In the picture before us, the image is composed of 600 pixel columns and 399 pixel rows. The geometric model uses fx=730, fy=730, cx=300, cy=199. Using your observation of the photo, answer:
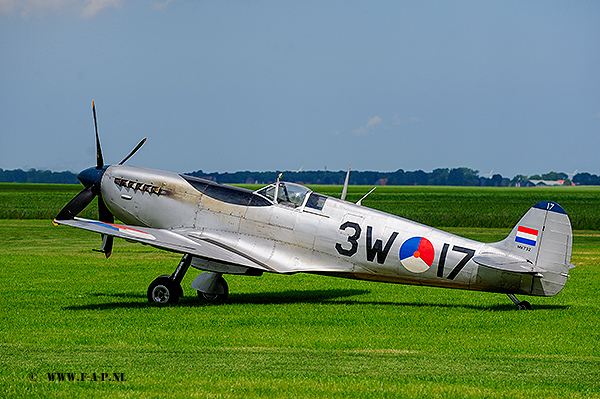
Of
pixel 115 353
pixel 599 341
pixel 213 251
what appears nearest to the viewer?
pixel 115 353

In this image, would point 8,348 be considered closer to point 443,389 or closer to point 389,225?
point 443,389

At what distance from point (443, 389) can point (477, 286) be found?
5.67 metres

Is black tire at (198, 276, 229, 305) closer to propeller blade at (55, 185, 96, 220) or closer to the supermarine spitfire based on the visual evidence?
the supermarine spitfire

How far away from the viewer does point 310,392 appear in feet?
22.6

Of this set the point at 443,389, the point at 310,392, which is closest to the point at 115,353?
the point at 310,392

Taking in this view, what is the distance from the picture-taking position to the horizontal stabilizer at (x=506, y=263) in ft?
38.9

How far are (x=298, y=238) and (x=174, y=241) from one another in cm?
226

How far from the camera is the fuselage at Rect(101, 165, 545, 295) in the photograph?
12.5 meters

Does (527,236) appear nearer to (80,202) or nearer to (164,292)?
(164,292)

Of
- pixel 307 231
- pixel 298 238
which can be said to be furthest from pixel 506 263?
pixel 298 238

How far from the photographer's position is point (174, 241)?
13.2 m

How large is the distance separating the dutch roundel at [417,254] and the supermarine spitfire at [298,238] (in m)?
0.02

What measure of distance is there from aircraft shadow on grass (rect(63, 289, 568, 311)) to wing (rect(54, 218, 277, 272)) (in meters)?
1.09

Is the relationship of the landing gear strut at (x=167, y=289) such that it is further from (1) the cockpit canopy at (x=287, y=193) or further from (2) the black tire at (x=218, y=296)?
(1) the cockpit canopy at (x=287, y=193)
